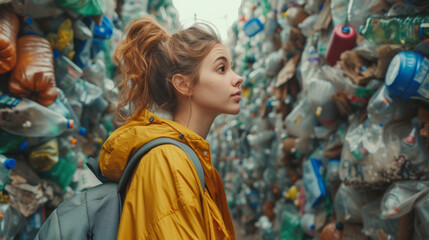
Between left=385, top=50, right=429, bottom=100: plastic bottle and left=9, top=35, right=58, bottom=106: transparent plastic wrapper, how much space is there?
170 centimetres

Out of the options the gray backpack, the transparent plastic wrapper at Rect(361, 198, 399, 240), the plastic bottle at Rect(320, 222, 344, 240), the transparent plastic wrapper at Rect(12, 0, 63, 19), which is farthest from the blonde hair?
the plastic bottle at Rect(320, 222, 344, 240)

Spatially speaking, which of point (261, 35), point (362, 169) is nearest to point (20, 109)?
point (362, 169)

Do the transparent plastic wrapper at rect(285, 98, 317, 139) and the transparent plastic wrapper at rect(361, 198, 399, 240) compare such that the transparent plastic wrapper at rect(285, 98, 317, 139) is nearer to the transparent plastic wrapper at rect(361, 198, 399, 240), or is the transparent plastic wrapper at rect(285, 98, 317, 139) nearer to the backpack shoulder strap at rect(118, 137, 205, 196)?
the transparent plastic wrapper at rect(361, 198, 399, 240)

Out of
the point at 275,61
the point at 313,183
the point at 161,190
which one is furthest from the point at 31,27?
the point at 275,61

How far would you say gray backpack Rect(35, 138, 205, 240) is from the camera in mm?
821

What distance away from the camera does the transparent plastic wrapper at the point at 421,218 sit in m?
1.51

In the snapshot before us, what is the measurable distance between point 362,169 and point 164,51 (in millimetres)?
1314

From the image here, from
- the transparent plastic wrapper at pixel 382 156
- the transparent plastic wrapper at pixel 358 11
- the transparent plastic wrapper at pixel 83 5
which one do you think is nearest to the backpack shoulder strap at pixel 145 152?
the transparent plastic wrapper at pixel 382 156

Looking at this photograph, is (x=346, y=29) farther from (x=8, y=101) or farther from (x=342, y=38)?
(x=8, y=101)

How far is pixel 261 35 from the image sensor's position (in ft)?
16.8

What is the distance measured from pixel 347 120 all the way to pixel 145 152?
2.07 metres

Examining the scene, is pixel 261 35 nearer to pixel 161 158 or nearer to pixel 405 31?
pixel 405 31

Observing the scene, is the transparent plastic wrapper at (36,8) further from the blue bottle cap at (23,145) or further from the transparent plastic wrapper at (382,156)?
the transparent plastic wrapper at (382,156)

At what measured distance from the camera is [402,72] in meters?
1.55
